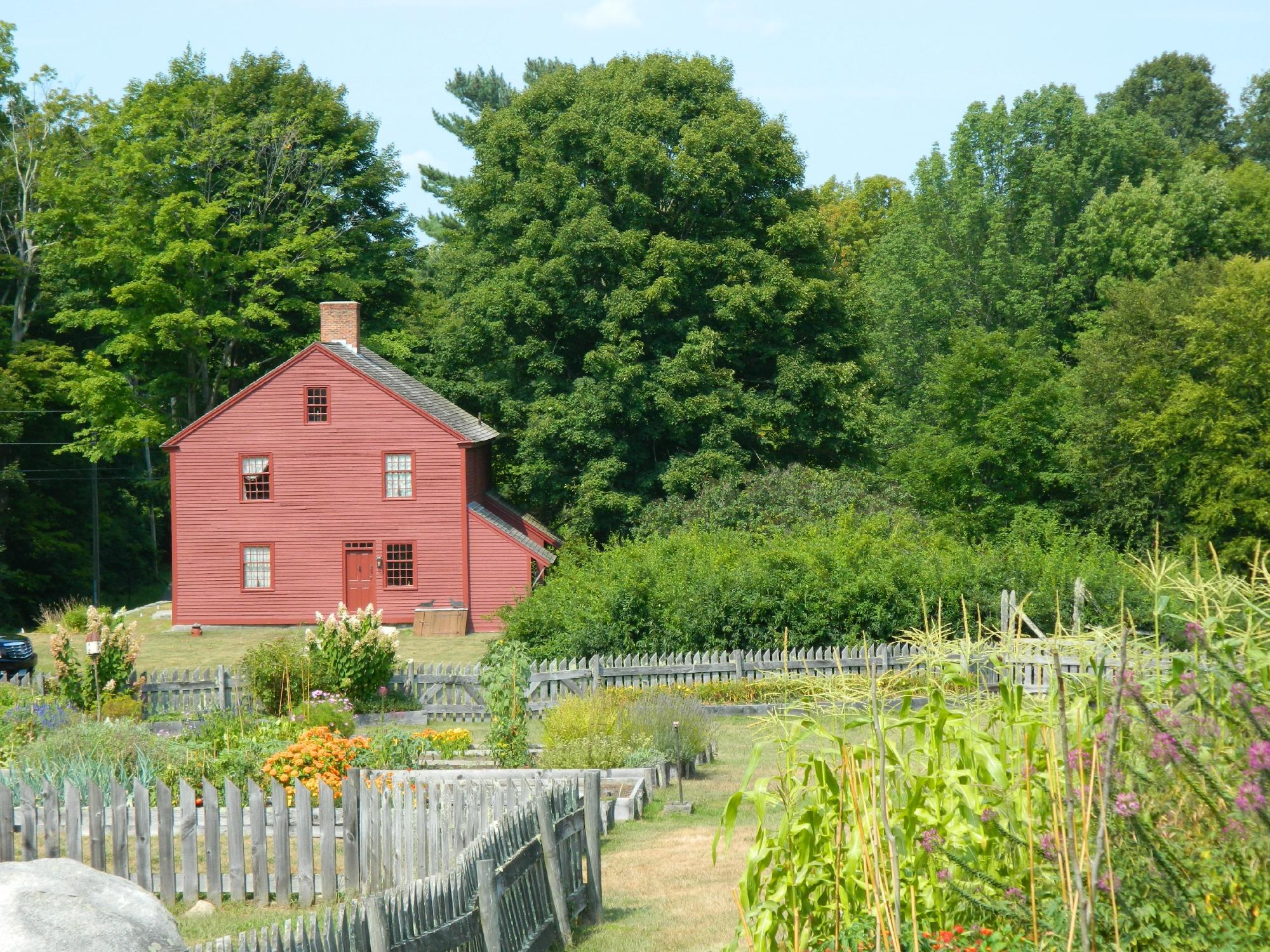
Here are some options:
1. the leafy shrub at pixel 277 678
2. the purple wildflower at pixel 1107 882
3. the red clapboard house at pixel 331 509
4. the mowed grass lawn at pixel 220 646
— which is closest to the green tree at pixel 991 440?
the red clapboard house at pixel 331 509

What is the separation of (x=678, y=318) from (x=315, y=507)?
39.7 feet

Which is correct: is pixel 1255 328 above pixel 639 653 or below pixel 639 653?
above

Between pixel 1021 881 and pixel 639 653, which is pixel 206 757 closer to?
pixel 1021 881

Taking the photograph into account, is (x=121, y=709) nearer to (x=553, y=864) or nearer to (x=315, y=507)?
(x=553, y=864)

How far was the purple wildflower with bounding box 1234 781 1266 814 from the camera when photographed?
3.81 metres

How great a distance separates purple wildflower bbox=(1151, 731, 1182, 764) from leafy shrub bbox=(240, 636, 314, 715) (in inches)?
752

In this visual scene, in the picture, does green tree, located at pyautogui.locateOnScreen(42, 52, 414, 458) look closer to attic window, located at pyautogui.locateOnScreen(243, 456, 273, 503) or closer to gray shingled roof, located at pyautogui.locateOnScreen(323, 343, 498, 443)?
gray shingled roof, located at pyautogui.locateOnScreen(323, 343, 498, 443)

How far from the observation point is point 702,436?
1502 inches

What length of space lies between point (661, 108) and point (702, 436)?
1006 cm

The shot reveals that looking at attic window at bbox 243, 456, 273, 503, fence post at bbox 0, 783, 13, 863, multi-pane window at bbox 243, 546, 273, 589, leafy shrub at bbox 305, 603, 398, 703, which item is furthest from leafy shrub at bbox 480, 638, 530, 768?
multi-pane window at bbox 243, 546, 273, 589

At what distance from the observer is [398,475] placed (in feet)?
125

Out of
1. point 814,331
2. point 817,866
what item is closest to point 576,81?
point 814,331

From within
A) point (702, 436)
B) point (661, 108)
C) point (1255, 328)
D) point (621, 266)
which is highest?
point (661, 108)

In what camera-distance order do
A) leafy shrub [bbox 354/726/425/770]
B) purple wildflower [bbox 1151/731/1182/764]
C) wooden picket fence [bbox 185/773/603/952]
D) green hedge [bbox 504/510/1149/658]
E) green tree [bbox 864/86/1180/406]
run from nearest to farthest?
purple wildflower [bbox 1151/731/1182/764] < wooden picket fence [bbox 185/773/603/952] < leafy shrub [bbox 354/726/425/770] < green hedge [bbox 504/510/1149/658] < green tree [bbox 864/86/1180/406]
